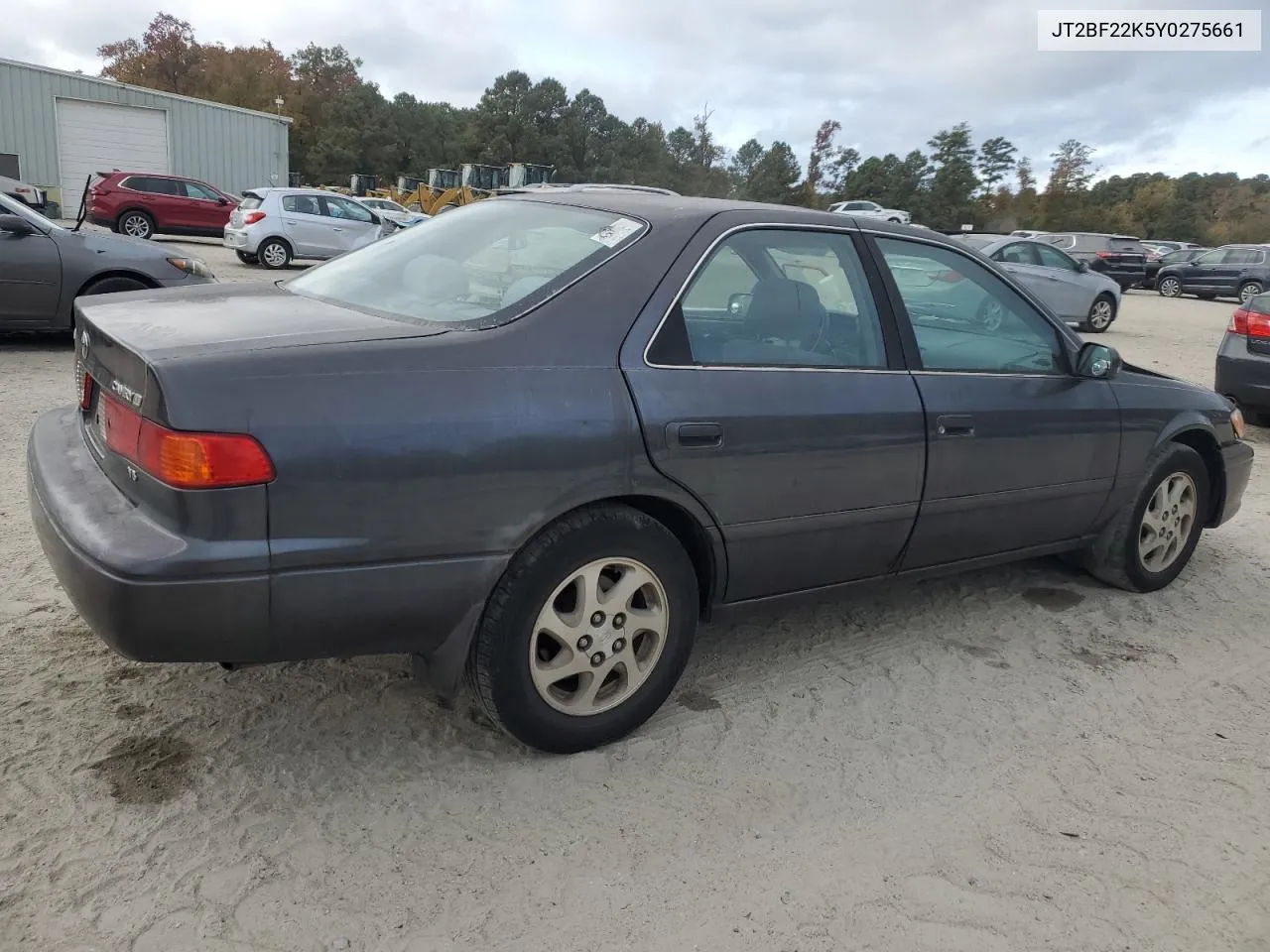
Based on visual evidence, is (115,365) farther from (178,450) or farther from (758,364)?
(758,364)

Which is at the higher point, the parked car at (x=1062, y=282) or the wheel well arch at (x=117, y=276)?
the parked car at (x=1062, y=282)

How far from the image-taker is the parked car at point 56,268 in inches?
304

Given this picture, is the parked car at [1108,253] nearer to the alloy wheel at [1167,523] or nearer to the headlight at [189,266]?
the headlight at [189,266]

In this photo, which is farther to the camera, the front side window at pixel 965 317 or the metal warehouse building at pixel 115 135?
the metal warehouse building at pixel 115 135

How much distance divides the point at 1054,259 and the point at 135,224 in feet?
59.5

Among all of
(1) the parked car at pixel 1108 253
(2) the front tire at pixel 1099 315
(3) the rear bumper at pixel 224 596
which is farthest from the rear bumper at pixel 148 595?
(1) the parked car at pixel 1108 253

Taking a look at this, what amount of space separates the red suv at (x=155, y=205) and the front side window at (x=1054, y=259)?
17.0m

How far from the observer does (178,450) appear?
2.16 metres

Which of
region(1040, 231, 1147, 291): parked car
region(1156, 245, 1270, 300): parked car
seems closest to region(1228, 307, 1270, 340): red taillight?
region(1040, 231, 1147, 291): parked car

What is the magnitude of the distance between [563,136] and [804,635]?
6209 cm

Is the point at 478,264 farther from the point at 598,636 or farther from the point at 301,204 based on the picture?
the point at 301,204

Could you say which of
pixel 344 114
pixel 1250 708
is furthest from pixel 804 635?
pixel 344 114

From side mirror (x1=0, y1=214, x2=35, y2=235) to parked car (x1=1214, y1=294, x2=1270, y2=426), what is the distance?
9.68 metres

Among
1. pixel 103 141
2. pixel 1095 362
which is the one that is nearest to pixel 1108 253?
pixel 1095 362
